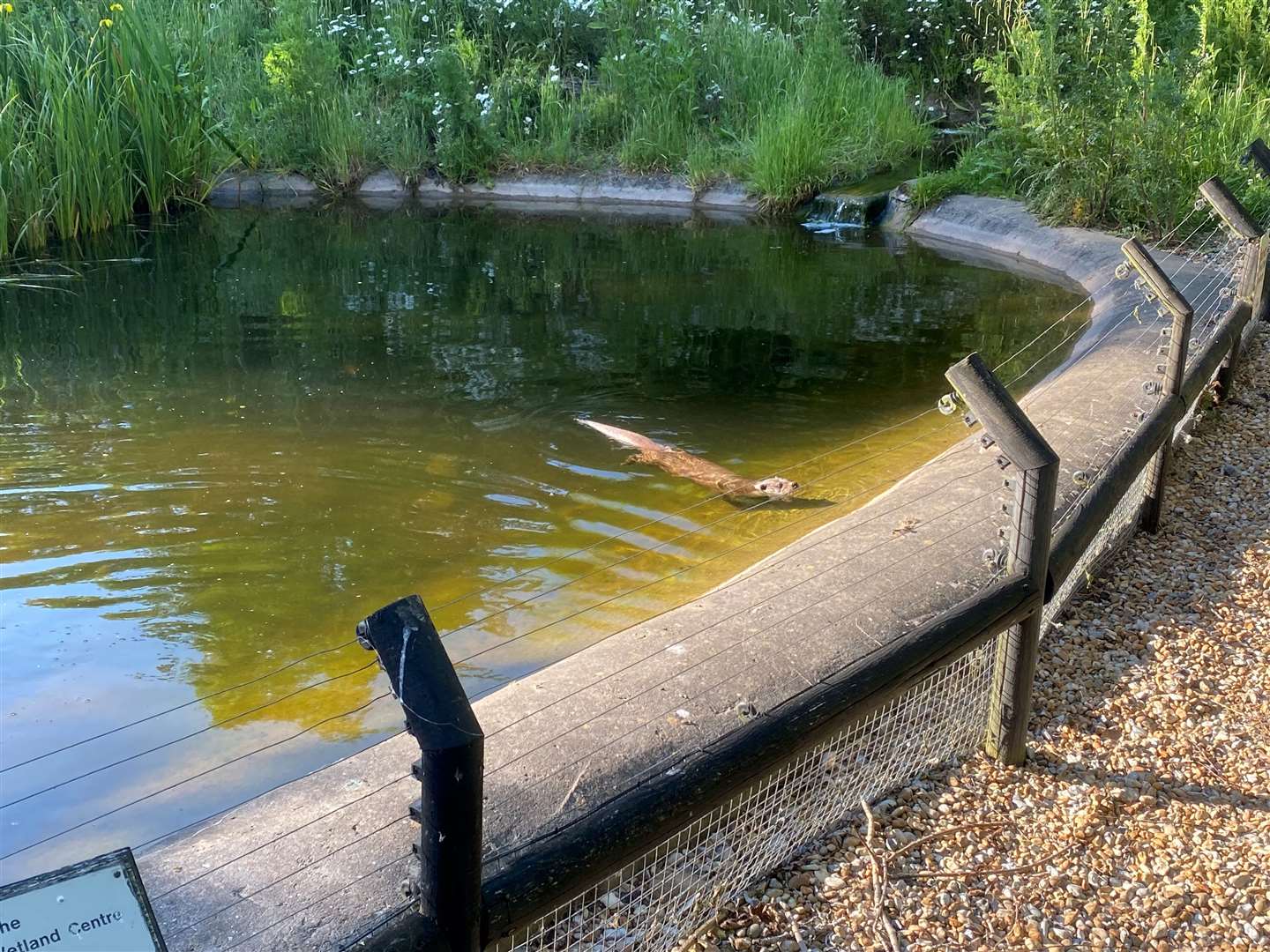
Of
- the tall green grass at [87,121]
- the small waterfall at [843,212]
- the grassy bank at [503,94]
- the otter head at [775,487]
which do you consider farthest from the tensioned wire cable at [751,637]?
the grassy bank at [503,94]

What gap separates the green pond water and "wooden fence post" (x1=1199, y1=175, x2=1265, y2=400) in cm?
129

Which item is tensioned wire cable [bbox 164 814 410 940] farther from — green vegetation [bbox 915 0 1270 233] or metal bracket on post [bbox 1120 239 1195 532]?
green vegetation [bbox 915 0 1270 233]

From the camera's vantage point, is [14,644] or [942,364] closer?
[14,644]

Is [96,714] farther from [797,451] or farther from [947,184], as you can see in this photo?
[947,184]

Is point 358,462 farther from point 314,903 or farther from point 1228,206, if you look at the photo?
point 1228,206

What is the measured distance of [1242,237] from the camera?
222 inches

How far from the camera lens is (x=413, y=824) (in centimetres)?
243

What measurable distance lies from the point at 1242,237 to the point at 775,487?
2.59 meters

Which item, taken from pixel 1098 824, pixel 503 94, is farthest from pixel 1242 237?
pixel 503 94

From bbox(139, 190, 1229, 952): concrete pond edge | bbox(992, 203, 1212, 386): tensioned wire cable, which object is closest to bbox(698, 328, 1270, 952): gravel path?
bbox(139, 190, 1229, 952): concrete pond edge

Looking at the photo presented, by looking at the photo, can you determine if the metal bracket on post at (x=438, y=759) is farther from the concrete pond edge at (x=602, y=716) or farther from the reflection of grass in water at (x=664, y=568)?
the reflection of grass in water at (x=664, y=568)

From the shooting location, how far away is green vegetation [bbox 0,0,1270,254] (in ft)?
33.1

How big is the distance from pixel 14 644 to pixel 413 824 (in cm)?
230

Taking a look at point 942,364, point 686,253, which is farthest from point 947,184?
point 942,364
